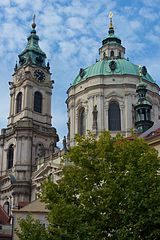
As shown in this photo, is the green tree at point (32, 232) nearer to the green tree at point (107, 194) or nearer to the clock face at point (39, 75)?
the green tree at point (107, 194)

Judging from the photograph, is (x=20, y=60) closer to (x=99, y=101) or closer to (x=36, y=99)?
(x=36, y=99)

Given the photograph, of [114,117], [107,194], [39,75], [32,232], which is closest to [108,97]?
[114,117]

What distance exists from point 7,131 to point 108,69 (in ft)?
56.4

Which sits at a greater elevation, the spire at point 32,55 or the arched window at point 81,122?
the spire at point 32,55

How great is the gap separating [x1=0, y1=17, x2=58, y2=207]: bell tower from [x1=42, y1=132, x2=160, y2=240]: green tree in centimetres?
3681

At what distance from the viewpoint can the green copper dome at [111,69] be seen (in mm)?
61906

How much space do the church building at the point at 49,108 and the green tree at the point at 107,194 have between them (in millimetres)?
31471

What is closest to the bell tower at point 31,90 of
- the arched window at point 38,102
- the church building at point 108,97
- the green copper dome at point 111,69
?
the arched window at point 38,102

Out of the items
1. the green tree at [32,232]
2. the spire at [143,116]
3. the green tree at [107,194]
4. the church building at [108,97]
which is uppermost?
the church building at [108,97]

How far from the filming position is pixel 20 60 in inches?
2795

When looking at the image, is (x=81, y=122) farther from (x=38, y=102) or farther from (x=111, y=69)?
(x=38, y=102)

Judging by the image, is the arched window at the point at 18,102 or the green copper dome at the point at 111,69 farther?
the arched window at the point at 18,102

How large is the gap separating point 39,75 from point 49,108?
Result: 16.8ft

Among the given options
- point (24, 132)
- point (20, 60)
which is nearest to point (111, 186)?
point (24, 132)
